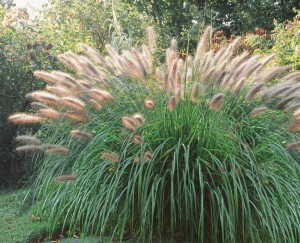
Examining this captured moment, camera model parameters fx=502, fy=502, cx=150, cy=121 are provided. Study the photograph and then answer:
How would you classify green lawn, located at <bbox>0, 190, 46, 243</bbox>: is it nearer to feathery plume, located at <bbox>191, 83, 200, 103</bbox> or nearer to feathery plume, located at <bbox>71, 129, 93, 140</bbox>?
feathery plume, located at <bbox>71, 129, 93, 140</bbox>

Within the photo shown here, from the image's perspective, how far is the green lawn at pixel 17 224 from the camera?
4266mm

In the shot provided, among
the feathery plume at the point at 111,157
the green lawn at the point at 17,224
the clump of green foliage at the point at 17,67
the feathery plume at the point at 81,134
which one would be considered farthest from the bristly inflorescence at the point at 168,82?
the clump of green foliage at the point at 17,67

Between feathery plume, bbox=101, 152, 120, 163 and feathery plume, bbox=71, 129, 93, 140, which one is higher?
feathery plume, bbox=71, 129, 93, 140

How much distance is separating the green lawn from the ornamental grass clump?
1.28 ft

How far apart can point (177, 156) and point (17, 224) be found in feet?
7.07

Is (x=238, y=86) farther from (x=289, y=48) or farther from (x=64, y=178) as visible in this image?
(x=289, y=48)

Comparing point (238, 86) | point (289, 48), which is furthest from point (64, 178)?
point (289, 48)

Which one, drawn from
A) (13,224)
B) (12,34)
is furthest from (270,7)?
(13,224)

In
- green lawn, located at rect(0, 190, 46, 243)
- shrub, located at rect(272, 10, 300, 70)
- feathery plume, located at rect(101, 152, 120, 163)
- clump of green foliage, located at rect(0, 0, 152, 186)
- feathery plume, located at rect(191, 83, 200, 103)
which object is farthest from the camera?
clump of green foliage, located at rect(0, 0, 152, 186)

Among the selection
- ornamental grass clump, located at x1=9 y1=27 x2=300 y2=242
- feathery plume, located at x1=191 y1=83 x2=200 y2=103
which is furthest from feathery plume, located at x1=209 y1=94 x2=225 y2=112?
feathery plume, located at x1=191 y1=83 x2=200 y2=103

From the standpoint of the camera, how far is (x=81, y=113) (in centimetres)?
369

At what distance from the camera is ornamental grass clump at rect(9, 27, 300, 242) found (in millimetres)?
3318

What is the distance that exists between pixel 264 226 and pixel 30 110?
4.89 m

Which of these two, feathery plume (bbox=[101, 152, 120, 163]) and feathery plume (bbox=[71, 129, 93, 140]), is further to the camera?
feathery plume (bbox=[71, 129, 93, 140])
